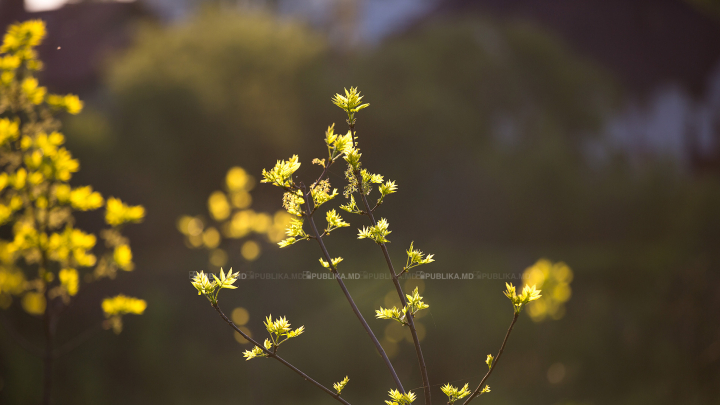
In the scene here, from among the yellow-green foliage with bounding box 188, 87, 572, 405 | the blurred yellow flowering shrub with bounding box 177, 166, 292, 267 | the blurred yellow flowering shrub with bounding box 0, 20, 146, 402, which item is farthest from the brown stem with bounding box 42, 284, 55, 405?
the blurred yellow flowering shrub with bounding box 177, 166, 292, 267

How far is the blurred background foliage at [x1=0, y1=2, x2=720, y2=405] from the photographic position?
2.88 m

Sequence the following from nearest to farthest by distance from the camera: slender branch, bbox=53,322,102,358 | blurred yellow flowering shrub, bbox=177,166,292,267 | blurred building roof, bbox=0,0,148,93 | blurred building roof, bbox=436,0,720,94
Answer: slender branch, bbox=53,322,102,358, blurred yellow flowering shrub, bbox=177,166,292,267, blurred building roof, bbox=0,0,148,93, blurred building roof, bbox=436,0,720,94

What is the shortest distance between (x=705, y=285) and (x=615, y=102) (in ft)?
6.13

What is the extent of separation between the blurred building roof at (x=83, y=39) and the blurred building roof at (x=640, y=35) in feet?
11.8

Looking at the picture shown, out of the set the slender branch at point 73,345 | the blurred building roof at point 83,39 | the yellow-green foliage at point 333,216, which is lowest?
the yellow-green foliage at point 333,216

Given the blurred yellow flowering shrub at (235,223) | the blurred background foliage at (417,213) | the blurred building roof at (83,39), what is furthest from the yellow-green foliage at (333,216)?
the blurred building roof at (83,39)

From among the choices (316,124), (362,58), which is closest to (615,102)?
(362,58)

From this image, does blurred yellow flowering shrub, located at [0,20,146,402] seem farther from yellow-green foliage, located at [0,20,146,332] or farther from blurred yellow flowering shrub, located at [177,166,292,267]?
blurred yellow flowering shrub, located at [177,166,292,267]

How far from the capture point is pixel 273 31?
357 centimetres

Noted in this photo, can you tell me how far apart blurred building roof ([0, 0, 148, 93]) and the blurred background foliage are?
4.7 inches

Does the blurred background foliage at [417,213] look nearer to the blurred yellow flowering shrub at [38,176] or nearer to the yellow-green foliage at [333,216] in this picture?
the blurred yellow flowering shrub at [38,176]

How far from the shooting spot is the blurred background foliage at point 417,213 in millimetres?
2875

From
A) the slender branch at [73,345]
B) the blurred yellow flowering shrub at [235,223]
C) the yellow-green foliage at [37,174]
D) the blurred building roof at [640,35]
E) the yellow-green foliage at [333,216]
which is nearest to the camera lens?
the yellow-green foliage at [333,216]

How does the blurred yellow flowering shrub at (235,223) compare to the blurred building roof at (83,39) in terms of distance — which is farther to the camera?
the blurred building roof at (83,39)
